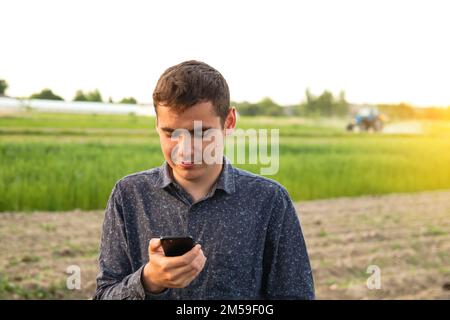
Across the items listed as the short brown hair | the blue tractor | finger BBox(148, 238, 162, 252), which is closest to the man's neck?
the short brown hair

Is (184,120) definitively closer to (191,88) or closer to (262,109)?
(191,88)

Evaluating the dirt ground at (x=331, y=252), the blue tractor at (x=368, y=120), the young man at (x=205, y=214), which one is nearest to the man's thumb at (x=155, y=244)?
the young man at (x=205, y=214)

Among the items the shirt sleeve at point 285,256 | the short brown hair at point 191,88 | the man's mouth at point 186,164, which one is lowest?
the shirt sleeve at point 285,256

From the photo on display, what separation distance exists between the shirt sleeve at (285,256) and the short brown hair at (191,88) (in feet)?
0.92

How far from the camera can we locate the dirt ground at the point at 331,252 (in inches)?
199

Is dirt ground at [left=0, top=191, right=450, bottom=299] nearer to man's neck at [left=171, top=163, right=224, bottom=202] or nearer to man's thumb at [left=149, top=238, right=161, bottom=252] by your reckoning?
man's neck at [left=171, top=163, right=224, bottom=202]

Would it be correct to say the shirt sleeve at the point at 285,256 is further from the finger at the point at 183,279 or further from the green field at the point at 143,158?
the green field at the point at 143,158

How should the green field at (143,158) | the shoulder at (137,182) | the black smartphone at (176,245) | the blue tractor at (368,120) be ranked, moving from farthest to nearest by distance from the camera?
the blue tractor at (368,120) → the green field at (143,158) → the shoulder at (137,182) → the black smartphone at (176,245)

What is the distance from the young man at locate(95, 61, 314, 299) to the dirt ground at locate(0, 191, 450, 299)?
3.21 metres

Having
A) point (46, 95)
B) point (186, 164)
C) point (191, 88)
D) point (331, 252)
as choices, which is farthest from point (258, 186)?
point (46, 95)

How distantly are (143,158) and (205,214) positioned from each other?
7.19 m

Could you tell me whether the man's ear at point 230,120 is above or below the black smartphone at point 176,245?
above

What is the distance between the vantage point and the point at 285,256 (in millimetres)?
1678
